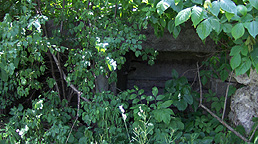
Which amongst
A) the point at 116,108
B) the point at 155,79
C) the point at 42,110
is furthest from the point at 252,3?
the point at 155,79

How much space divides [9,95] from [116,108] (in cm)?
128

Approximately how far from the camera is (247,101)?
2633 mm

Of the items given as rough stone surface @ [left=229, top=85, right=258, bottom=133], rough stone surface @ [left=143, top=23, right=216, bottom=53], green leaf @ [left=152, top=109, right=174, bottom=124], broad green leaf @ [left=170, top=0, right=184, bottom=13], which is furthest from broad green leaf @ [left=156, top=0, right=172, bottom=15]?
rough stone surface @ [left=229, top=85, right=258, bottom=133]

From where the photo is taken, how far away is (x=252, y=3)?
150 centimetres

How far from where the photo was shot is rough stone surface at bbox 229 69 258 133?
8.47 feet

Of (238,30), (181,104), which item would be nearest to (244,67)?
(238,30)

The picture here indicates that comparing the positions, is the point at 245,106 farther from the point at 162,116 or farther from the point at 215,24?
the point at 215,24

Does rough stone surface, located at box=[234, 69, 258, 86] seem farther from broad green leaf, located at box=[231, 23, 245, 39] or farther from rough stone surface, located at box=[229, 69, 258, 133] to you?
broad green leaf, located at box=[231, 23, 245, 39]

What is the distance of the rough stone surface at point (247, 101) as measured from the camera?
8.47ft

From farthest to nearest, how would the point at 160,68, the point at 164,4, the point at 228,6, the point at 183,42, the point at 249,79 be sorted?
the point at 160,68
the point at 183,42
the point at 249,79
the point at 164,4
the point at 228,6

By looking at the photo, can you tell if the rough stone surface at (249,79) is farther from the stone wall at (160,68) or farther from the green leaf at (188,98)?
the stone wall at (160,68)

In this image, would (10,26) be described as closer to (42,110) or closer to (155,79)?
(42,110)

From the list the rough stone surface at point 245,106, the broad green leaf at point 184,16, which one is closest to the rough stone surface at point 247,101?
the rough stone surface at point 245,106

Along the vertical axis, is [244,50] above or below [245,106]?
above
